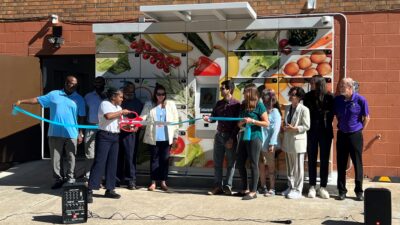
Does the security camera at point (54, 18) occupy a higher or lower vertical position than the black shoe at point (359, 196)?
higher

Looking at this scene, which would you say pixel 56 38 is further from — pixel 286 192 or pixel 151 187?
pixel 286 192

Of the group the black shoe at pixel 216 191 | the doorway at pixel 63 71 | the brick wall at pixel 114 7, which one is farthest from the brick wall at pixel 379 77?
the doorway at pixel 63 71

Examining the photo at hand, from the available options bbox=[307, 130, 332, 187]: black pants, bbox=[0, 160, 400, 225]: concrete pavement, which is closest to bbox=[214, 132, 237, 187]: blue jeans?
bbox=[0, 160, 400, 225]: concrete pavement

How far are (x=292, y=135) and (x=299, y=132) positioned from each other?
0.43 feet

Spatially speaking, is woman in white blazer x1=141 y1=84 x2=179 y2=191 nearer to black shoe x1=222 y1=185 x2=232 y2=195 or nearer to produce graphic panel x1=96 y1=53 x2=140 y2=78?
produce graphic panel x1=96 y1=53 x2=140 y2=78

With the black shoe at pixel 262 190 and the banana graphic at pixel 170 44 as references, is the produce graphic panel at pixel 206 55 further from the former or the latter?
the black shoe at pixel 262 190

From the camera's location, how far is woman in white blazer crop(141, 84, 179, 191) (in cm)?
796

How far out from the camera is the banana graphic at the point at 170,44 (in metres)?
8.28

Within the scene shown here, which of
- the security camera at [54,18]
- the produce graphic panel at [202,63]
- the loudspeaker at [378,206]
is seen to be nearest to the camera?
the loudspeaker at [378,206]

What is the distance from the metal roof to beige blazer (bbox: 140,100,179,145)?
150cm

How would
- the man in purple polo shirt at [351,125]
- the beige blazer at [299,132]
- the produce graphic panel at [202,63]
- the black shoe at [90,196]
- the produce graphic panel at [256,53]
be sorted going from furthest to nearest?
the produce graphic panel at [256,53] < the produce graphic panel at [202,63] < the beige blazer at [299,132] < the man in purple polo shirt at [351,125] < the black shoe at [90,196]

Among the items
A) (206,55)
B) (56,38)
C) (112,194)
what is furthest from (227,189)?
(56,38)

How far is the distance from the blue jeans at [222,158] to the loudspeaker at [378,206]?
2.53 metres

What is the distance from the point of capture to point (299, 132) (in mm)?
7352
